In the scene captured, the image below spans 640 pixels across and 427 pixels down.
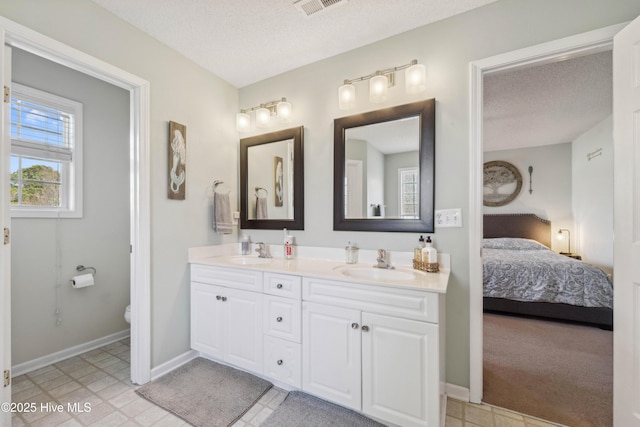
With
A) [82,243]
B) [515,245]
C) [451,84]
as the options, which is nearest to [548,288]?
[515,245]

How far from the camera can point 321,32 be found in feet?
6.30

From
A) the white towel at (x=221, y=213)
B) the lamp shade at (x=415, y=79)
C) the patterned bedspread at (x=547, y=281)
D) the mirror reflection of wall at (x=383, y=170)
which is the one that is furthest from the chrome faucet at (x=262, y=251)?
the patterned bedspread at (x=547, y=281)

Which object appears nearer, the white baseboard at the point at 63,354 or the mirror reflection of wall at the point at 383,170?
the mirror reflection of wall at the point at 383,170

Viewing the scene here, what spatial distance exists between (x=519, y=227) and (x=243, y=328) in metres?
5.10

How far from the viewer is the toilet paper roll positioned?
7.39 feet

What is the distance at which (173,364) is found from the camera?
2.08m

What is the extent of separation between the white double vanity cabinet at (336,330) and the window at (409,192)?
1.22ft

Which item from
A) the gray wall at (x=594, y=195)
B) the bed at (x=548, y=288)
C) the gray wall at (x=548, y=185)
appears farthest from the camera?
the gray wall at (x=548, y=185)

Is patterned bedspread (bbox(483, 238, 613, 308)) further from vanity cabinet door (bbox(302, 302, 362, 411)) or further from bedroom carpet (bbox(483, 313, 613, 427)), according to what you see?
vanity cabinet door (bbox(302, 302, 362, 411))

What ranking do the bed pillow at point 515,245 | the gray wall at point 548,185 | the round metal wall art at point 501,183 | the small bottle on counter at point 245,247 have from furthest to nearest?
the round metal wall art at point 501,183
the gray wall at point 548,185
the bed pillow at point 515,245
the small bottle on counter at point 245,247

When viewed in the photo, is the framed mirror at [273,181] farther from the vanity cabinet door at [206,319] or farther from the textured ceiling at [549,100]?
the textured ceiling at [549,100]

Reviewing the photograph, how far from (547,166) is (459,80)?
438cm

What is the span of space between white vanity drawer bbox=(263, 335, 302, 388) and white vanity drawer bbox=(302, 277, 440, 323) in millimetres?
352

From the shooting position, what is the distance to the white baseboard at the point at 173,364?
1973 millimetres
